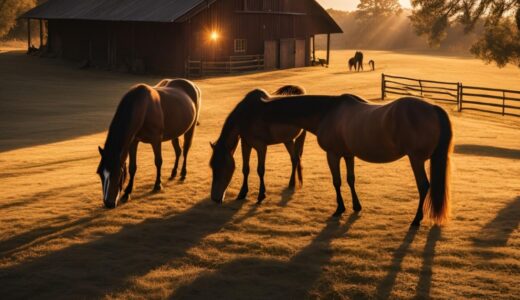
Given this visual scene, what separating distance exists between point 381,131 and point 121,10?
33581 mm

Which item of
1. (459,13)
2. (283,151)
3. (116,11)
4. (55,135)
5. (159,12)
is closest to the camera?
(283,151)

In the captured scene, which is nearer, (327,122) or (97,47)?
(327,122)

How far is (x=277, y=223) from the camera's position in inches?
341

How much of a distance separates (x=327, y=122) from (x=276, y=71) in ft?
109

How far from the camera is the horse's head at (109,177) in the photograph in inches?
333

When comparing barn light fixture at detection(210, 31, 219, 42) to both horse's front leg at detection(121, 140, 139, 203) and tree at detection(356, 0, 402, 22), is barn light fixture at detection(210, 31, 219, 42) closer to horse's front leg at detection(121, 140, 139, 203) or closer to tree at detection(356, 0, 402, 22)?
horse's front leg at detection(121, 140, 139, 203)

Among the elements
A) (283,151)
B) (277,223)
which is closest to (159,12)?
(283,151)

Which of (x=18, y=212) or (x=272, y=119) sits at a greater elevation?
(x=272, y=119)

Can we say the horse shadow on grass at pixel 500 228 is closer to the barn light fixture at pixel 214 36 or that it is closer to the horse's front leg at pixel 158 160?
the horse's front leg at pixel 158 160

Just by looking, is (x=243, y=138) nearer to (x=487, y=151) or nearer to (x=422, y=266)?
(x=422, y=266)

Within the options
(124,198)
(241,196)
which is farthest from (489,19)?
(124,198)

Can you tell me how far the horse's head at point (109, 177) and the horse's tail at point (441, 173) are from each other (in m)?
4.41

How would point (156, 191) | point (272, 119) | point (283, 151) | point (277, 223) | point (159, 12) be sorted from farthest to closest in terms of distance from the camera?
point (159, 12), point (283, 151), point (156, 191), point (272, 119), point (277, 223)

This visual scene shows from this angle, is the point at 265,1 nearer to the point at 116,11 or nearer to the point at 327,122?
the point at 116,11
